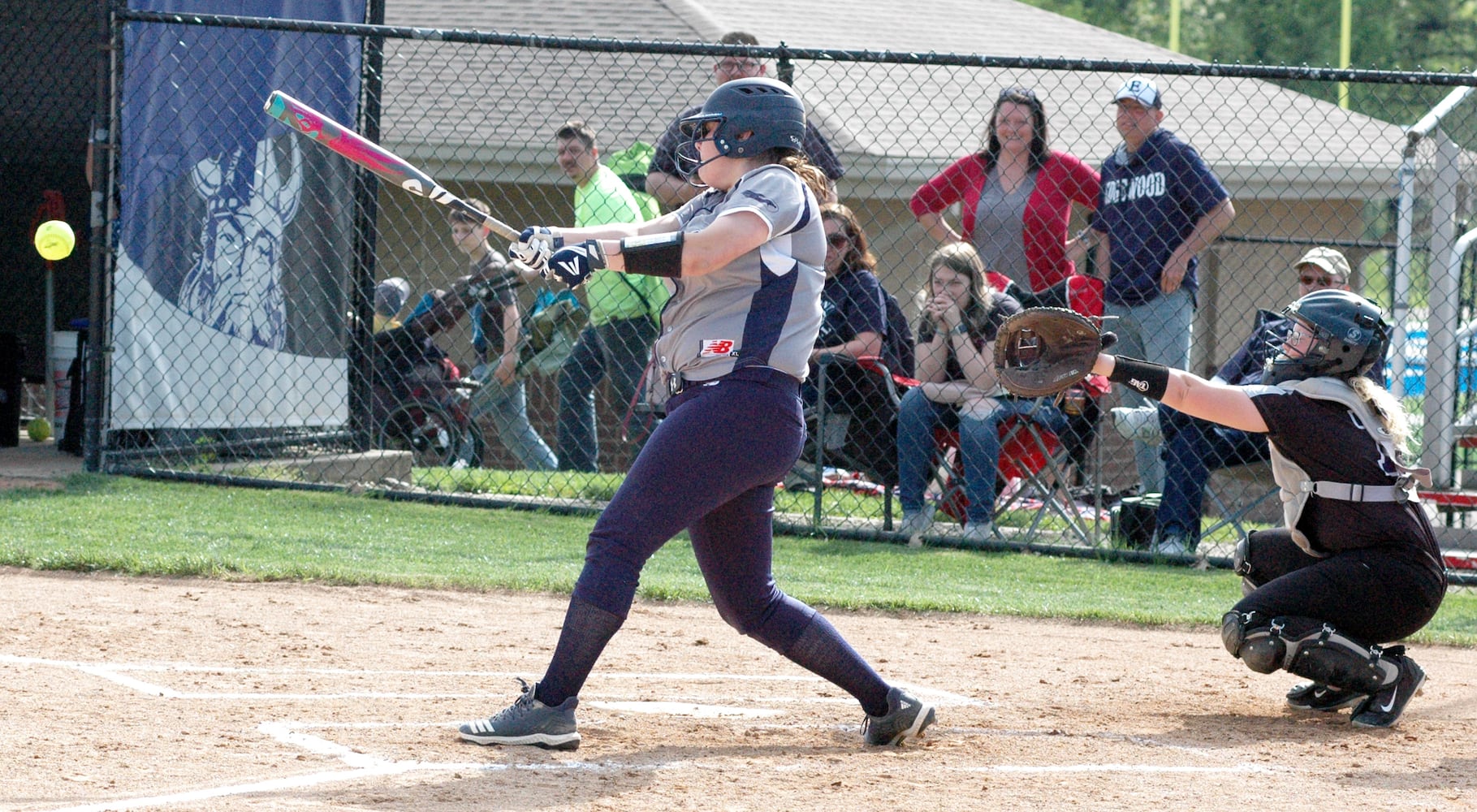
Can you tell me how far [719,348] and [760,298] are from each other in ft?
0.53

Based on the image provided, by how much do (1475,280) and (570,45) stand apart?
5689 millimetres

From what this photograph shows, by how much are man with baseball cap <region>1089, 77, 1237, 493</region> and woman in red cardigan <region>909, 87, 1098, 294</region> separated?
315mm

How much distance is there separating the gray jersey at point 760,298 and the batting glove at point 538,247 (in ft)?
1.14

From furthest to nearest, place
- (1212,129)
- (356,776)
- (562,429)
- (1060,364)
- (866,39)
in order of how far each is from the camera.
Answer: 1. (866,39)
2. (1212,129)
3. (562,429)
4. (1060,364)
5. (356,776)

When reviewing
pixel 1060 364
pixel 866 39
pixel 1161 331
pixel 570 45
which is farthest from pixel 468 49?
pixel 1060 364

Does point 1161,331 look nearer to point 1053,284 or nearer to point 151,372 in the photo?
point 1053,284

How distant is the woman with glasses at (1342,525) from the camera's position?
4770 millimetres

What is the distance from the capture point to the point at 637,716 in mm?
4602

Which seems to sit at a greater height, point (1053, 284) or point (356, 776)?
point (1053, 284)

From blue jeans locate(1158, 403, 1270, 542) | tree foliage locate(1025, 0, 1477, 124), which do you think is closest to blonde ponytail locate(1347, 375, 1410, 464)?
blue jeans locate(1158, 403, 1270, 542)

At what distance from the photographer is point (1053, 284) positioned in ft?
28.1

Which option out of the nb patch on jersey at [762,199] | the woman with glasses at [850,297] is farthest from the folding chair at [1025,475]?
the nb patch on jersey at [762,199]

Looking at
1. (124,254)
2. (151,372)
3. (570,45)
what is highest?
(570,45)

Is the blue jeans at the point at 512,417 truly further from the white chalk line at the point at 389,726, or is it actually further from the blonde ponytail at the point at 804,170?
the blonde ponytail at the point at 804,170
